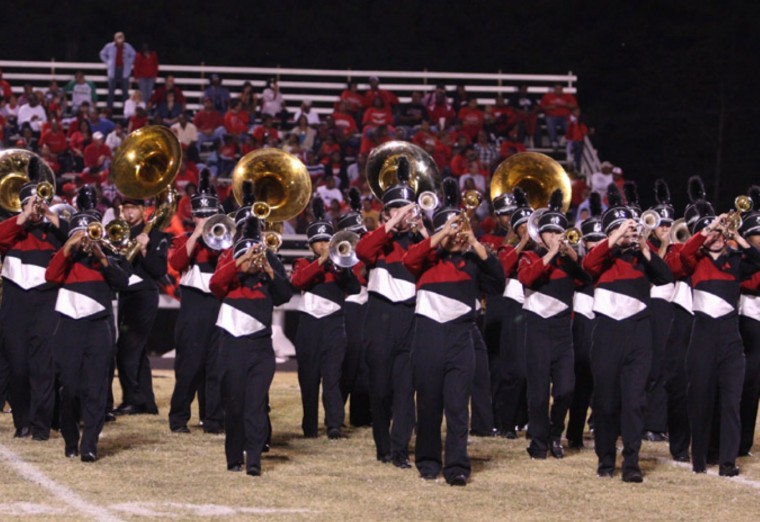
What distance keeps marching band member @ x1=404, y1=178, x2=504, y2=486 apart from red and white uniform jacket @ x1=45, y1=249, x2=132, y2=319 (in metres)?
2.19

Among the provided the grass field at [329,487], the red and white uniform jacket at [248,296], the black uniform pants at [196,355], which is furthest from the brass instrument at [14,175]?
the red and white uniform jacket at [248,296]

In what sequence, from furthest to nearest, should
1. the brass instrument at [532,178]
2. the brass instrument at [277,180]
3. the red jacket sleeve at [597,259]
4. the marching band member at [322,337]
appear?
the brass instrument at [532,178], the brass instrument at [277,180], the marching band member at [322,337], the red jacket sleeve at [597,259]

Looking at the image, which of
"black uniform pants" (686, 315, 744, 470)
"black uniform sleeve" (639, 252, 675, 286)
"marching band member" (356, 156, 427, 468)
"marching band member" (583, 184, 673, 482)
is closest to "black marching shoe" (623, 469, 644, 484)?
"marching band member" (583, 184, 673, 482)

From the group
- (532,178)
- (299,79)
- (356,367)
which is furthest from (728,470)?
(299,79)

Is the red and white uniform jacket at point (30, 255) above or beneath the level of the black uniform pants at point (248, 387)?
above

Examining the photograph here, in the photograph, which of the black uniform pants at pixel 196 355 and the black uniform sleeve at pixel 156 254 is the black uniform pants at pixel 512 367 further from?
the black uniform sleeve at pixel 156 254

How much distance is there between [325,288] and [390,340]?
5.32ft

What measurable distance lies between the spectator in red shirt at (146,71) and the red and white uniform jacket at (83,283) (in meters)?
15.8

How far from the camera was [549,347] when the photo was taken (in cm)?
1234

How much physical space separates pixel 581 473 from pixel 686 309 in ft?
6.37

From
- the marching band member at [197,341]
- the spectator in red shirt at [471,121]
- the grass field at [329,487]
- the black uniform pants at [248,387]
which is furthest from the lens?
the spectator in red shirt at [471,121]

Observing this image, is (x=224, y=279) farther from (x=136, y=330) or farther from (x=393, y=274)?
(x=136, y=330)

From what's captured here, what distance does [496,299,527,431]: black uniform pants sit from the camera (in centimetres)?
1340

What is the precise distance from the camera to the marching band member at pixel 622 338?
11.0 m
